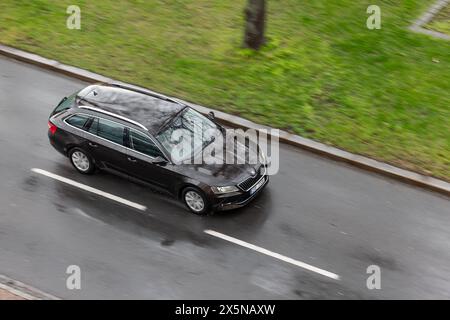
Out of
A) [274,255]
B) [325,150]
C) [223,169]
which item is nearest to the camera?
[274,255]

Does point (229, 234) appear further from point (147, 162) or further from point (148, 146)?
point (148, 146)

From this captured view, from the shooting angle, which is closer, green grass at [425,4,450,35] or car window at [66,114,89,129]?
car window at [66,114,89,129]

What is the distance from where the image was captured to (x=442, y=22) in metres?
17.6

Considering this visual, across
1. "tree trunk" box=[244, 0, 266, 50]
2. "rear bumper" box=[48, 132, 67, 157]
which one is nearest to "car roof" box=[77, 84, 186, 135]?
"rear bumper" box=[48, 132, 67, 157]

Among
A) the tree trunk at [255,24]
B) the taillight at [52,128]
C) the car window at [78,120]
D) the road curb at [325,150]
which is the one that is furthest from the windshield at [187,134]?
the tree trunk at [255,24]

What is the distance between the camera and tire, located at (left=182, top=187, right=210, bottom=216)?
11.7 meters

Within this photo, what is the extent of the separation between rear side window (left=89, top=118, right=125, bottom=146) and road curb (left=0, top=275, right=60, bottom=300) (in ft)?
10.8

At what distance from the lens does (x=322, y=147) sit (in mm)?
13891

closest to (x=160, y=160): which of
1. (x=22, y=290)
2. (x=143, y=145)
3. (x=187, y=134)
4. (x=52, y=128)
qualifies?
(x=143, y=145)

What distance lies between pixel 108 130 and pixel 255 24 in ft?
19.0

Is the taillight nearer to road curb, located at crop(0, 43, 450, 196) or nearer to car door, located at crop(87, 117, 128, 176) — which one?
car door, located at crop(87, 117, 128, 176)

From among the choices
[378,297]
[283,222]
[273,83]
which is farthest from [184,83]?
[378,297]

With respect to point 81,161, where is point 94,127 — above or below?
above
